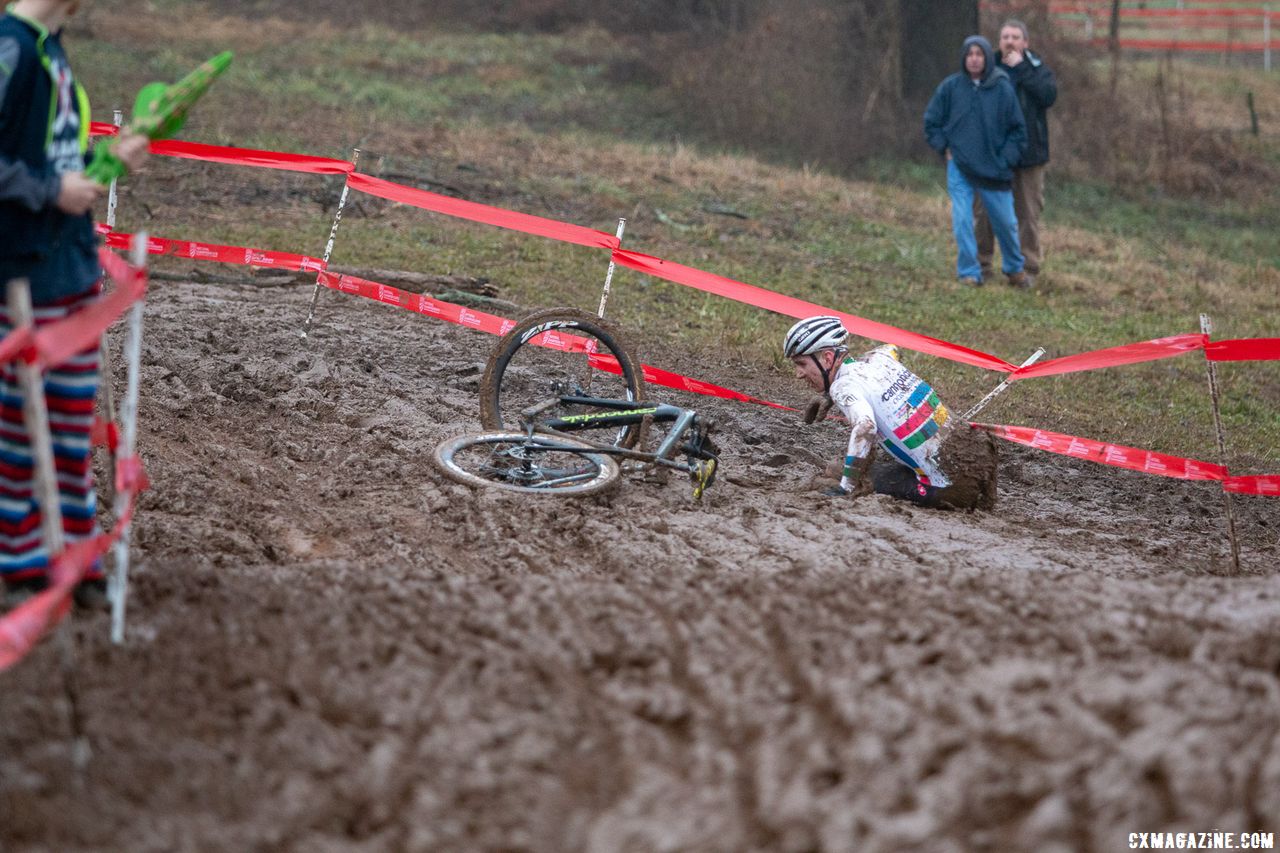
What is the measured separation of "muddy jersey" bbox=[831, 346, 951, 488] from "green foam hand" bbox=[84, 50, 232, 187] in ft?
12.2

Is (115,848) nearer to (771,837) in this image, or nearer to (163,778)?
(163,778)

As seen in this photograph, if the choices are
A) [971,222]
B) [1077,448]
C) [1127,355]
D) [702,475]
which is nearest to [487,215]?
[702,475]

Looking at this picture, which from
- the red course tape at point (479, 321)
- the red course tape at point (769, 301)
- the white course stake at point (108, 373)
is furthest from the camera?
the red course tape at point (479, 321)

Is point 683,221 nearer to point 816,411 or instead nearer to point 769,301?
point 769,301

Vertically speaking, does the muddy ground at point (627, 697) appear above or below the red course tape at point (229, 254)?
below

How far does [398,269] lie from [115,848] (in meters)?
8.73

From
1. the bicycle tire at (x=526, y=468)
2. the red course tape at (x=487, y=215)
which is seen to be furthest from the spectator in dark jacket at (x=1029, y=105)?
the bicycle tire at (x=526, y=468)

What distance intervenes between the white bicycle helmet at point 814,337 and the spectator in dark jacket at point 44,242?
365cm

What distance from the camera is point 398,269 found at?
1156cm

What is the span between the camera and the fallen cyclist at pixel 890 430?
22.6ft

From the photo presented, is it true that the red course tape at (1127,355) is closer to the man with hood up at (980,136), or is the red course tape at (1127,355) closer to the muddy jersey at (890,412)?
the muddy jersey at (890,412)

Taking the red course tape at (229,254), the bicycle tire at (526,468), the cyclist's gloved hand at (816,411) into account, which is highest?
the red course tape at (229,254)

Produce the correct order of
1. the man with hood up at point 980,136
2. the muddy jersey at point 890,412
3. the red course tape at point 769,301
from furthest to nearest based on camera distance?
the man with hood up at point 980,136 → the red course tape at point 769,301 → the muddy jersey at point 890,412

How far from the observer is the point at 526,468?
6.74 meters
